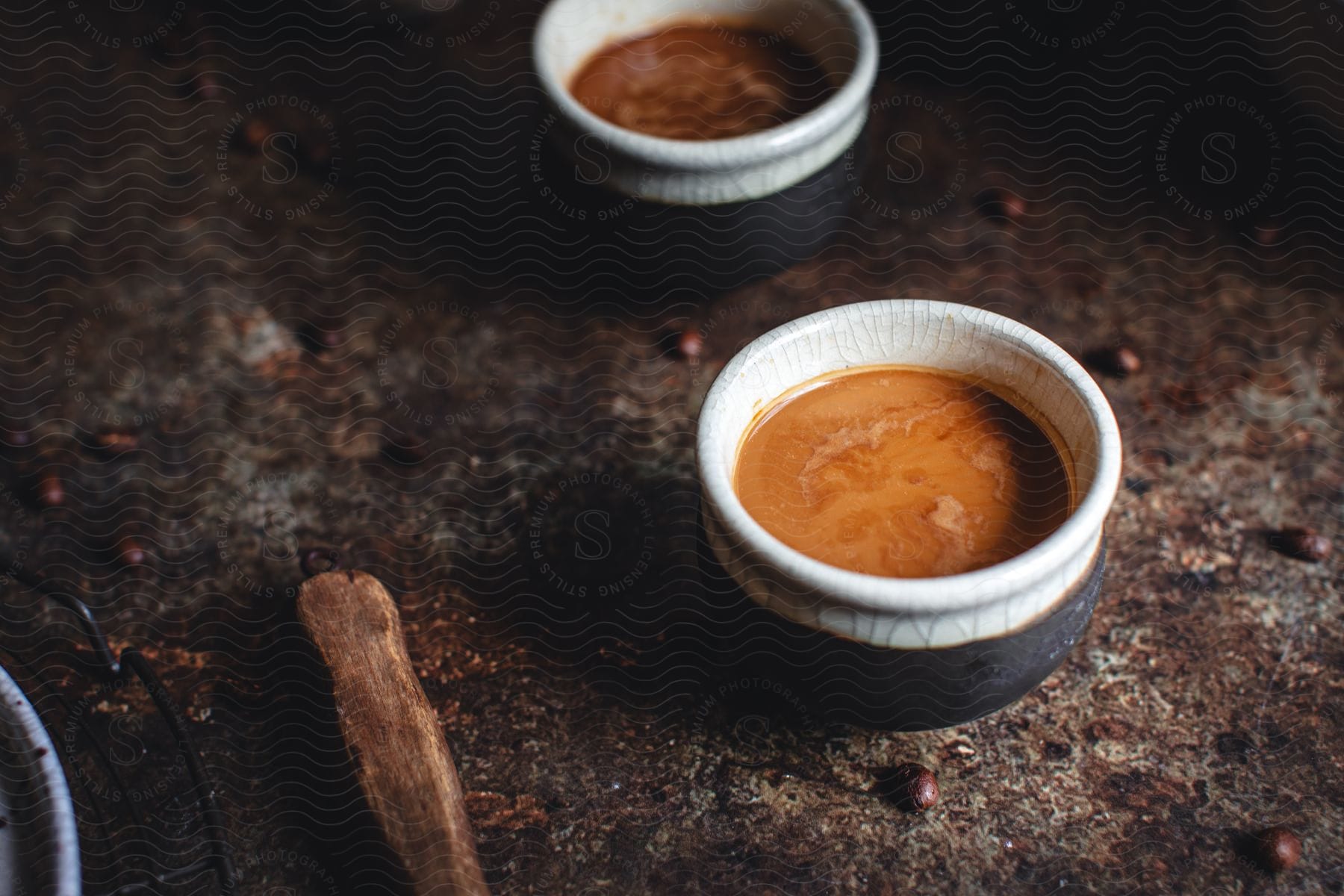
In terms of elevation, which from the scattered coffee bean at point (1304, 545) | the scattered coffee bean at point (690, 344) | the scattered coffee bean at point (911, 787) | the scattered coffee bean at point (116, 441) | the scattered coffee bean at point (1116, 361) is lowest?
the scattered coffee bean at point (911, 787)

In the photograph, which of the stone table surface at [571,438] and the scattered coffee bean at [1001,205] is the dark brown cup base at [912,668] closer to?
the stone table surface at [571,438]

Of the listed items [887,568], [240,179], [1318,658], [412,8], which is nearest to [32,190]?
[240,179]

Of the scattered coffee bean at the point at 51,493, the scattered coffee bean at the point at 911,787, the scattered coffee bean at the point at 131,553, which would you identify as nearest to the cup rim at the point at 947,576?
the scattered coffee bean at the point at 911,787

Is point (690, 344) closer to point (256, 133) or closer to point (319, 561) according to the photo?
point (319, 561)

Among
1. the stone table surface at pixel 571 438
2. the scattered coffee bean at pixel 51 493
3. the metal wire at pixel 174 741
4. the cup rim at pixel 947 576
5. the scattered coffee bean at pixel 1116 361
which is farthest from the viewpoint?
the scattered coffee bean at pixel 1116 361

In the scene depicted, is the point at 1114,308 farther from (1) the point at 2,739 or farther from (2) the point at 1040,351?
(1) the point at 2,739

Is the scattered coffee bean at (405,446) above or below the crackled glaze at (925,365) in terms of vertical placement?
below
